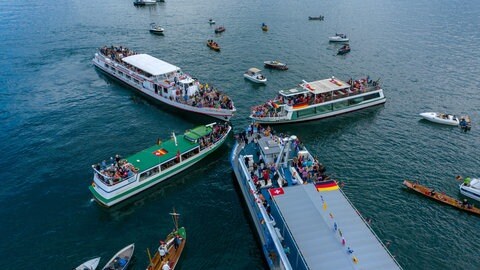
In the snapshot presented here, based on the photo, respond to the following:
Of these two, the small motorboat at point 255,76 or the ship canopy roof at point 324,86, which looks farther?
the small motorboat at point 255,76

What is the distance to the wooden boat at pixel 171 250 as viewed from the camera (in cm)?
4188

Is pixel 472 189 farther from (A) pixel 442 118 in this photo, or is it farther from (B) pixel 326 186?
(B) pixel 326 186

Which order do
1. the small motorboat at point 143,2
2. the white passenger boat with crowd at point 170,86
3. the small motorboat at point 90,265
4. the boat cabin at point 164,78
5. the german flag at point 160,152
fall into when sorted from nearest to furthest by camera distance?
the small motorboat at point 90,265, the german flag at point 160,152, the white passenger boat with crowd at point 170,86, the boat cabin at point 164,78, the small motorboat at point 143,2

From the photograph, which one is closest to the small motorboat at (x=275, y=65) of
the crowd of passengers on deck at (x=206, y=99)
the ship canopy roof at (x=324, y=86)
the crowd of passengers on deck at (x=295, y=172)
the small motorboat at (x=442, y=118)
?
the ship canopy roof at (x=324, y=86)

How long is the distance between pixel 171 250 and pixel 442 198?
40896mm

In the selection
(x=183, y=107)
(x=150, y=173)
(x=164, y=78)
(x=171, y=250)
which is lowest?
(x=171, y=250)

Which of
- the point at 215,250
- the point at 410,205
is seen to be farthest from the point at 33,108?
the point at 410,205

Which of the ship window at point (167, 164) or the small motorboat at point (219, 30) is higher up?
the small motorboat at point (219, 30)

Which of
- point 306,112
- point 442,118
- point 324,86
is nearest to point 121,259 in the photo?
point 306,112

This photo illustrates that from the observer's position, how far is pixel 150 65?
8550cm

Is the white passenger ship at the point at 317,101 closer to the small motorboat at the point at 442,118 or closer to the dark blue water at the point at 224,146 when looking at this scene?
the dark blue water at the point at 224,146

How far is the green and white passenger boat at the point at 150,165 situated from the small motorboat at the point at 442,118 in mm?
44667

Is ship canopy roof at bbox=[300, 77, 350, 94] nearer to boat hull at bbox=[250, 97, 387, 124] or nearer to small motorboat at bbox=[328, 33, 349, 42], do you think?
boat hull at bbox=[250, 97, 387, 124]

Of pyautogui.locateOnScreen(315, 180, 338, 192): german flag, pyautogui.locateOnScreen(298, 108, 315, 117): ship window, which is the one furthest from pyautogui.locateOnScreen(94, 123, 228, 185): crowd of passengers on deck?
pyautogui.locateOnScreen(298, 108, 315, 117): ship window
